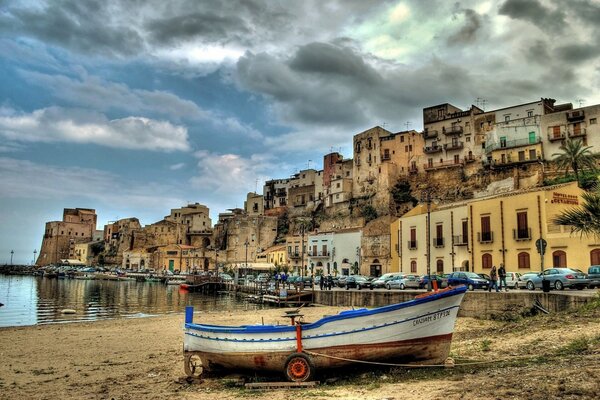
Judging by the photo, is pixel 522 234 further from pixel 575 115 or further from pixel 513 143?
pixel 513 143

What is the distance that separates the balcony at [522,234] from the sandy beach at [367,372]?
1326 cm

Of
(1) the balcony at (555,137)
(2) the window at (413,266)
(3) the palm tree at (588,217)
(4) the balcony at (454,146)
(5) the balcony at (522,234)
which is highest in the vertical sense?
(4) the balcony at (454,146)

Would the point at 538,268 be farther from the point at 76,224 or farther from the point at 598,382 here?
the point at 76,224

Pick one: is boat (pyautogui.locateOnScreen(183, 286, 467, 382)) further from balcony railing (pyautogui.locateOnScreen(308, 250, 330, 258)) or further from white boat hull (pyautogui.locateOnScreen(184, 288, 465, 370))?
balcony railing (pyautogui.locateOnScreen(308, 250, 330, 258))

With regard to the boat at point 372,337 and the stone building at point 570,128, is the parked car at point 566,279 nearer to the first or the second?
the boat at point 372,337

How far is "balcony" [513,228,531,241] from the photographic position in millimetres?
31062

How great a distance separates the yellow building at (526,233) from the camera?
2892 cm

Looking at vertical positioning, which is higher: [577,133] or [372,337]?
[577,133]

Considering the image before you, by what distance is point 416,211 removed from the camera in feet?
147

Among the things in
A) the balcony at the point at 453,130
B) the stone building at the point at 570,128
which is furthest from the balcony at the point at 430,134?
the stone building at the point at 570,128

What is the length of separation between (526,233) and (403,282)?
886 cm

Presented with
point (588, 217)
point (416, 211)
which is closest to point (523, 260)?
point (416, 211)

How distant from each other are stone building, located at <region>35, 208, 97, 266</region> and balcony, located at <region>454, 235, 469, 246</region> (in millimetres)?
121986

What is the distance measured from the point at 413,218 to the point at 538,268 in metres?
13.2
